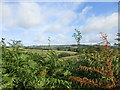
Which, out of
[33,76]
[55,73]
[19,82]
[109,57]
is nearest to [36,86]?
[33,76]

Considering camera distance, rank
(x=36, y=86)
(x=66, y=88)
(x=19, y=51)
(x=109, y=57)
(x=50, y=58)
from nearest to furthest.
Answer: (x=109, y=57) < (x=36, y=86) < (x=66, y=88) < (x=50, y=58) < (x=19, y=51)

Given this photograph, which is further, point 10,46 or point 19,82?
point 10,46

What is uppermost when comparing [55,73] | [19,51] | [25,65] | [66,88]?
[19,51]

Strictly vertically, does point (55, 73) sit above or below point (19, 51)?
below

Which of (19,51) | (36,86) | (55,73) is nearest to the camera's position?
(36,86)

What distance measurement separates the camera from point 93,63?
109 inches

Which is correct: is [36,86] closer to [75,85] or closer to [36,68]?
[36,68]

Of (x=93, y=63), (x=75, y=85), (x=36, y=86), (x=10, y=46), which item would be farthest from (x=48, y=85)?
(x=10, y=46)

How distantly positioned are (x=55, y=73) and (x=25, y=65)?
2.04ft

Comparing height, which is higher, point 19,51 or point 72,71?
point 19,51

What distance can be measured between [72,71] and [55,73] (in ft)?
1.22

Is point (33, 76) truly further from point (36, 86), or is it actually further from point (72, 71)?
point (72, 71)

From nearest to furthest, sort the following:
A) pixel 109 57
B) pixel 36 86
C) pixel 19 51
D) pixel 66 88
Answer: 1. pixel 109 57
2. pixel 36 86
3. pixel 66 88
4. pixel 19 51

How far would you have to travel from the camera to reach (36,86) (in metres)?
2.49
